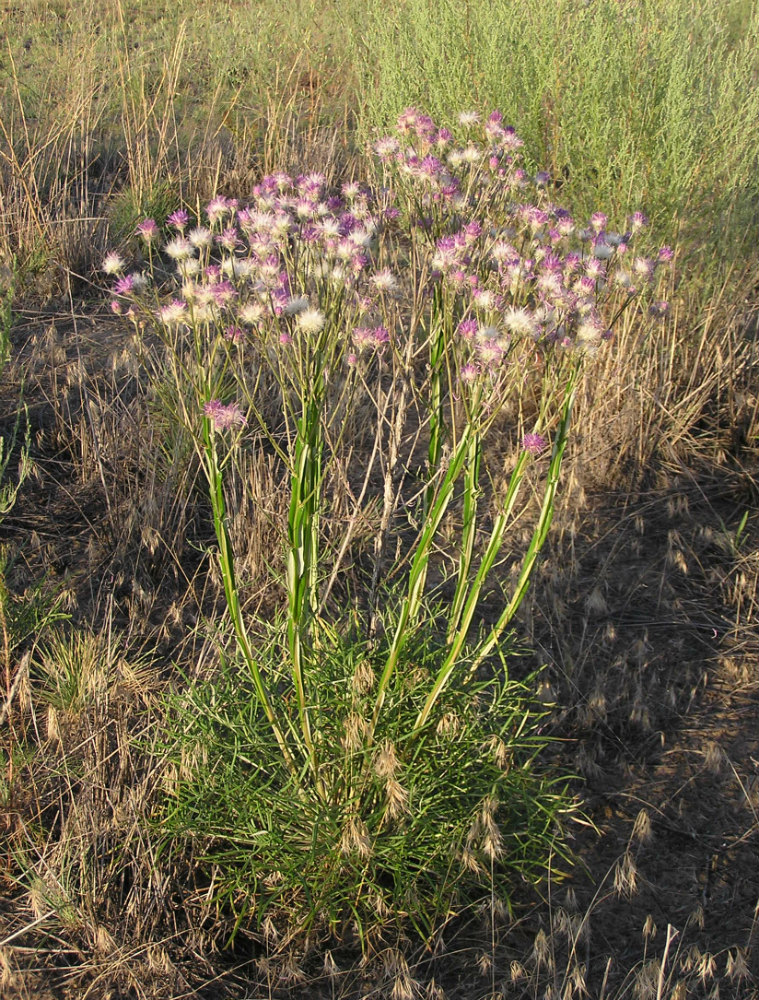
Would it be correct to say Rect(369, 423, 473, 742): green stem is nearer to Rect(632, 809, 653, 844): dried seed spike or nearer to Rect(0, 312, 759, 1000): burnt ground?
Rect(0, 312, 759, 1000): burnt ground

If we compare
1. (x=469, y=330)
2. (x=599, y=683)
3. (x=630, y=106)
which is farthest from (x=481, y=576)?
(x=630, y=106)

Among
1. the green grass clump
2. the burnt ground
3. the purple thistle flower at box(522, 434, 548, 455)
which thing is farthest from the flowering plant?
the green grass clump

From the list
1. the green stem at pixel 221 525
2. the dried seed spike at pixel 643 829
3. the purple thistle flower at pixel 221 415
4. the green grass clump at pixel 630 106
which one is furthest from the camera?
the green grass clump at pixel 630 106

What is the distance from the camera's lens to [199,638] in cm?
266

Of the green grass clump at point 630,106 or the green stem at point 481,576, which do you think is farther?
the green grass clump at point 630,106

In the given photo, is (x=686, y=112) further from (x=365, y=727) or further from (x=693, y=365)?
(x=365, y=727)

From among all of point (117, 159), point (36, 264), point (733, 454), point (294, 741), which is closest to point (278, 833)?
point (294, 741)

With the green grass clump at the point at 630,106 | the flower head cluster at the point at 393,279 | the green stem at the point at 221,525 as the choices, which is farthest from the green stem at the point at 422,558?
the green grass clump at the point at 630,106

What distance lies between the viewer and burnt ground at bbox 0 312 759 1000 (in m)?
1.83

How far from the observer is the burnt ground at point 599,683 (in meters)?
1.83

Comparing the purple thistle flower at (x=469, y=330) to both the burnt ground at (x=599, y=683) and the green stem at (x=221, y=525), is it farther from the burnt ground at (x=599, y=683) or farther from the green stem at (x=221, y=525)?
the burnt ground at (x=599, y=683)

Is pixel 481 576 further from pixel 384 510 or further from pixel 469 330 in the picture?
pixel 469 330

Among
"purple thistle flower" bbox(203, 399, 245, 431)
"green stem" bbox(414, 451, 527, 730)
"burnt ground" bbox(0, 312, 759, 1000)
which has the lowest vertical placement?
"burnt ground" bbox(0, 312, 759, 1000)

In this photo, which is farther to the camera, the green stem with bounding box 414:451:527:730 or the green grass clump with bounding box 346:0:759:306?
the green grass clump with bounding box 346:0:759:306
